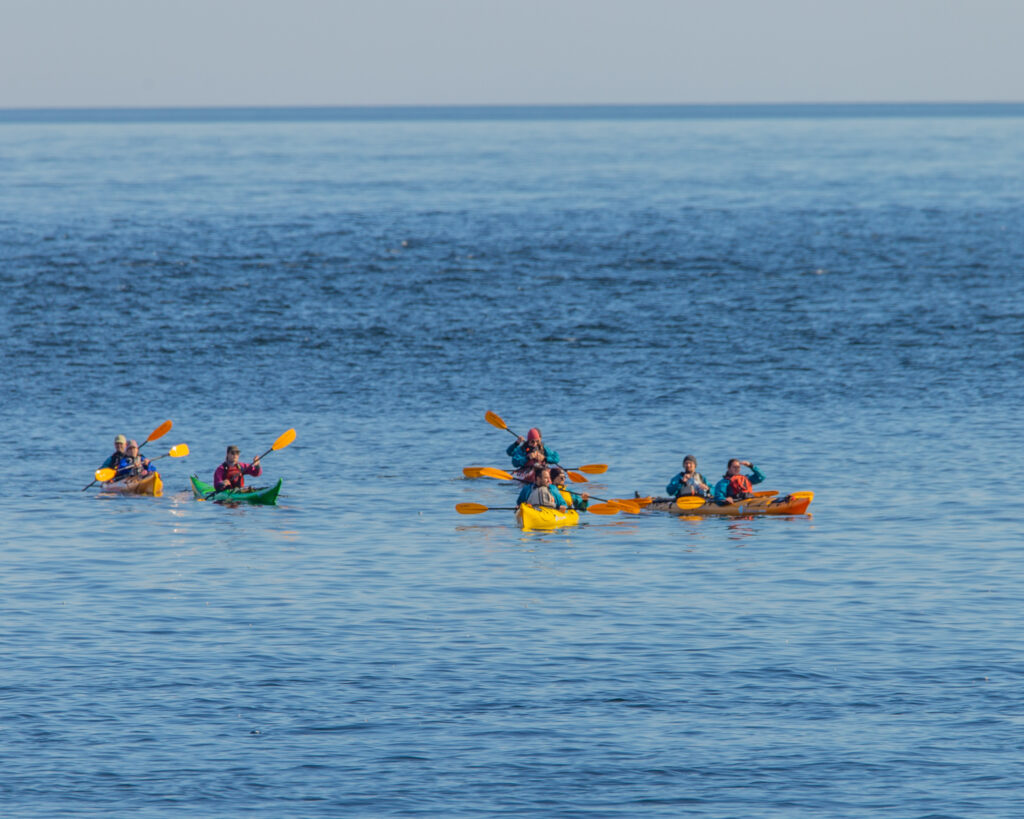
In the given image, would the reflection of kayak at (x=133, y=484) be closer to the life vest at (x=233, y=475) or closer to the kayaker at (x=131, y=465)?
the kayaker at (x=131, y=465)

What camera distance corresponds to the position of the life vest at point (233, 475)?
36.7 m

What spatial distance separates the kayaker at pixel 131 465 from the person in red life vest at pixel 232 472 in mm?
2268

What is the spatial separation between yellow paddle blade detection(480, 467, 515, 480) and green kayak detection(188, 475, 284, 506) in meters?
5.69

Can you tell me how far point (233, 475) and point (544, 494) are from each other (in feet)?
26.9

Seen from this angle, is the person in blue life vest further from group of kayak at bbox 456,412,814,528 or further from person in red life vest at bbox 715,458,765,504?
person in red life vest at bbox 715,458,765,504

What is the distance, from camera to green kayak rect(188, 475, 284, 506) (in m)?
36.3

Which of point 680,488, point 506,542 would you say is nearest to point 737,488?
point 680,488

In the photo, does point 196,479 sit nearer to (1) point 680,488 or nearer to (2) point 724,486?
(1) point 680,488

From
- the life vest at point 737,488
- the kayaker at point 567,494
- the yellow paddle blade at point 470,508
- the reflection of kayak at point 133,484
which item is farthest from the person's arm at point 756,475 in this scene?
the reflection of kayak at point 133,484

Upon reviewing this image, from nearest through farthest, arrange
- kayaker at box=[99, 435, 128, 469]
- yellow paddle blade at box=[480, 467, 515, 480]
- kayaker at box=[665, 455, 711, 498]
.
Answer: kayaker at box=[665, 455, 711, 498], kayaker at box=[99, 435, 128, 469], yellow paddle blade at box=[480, 467, 515, 480]

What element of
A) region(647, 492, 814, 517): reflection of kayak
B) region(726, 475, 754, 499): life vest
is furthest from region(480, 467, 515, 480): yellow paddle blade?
region(726, 475, 754, 499): life vest

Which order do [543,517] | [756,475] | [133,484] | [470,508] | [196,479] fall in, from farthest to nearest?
[196,479], [133,484], [756,475], [470,508], [543,517]

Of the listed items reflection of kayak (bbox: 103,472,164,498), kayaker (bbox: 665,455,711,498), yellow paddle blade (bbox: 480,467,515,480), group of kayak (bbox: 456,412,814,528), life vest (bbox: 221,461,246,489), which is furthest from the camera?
yellow paddle blade (bbox: 480,467,515,480)

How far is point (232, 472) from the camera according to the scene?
120ft
